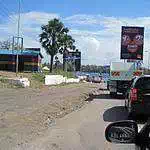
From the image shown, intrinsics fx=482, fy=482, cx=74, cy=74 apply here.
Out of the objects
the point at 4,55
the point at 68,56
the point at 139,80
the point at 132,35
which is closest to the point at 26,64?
the point at 4,55

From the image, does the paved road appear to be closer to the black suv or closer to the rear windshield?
the black suv

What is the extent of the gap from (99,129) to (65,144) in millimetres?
3225

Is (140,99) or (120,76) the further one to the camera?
(120,76)

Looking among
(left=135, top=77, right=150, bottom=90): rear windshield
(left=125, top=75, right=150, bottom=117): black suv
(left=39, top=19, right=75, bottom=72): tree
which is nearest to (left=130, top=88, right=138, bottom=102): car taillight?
(left=125, top=75, right=150, bottom=117): black suv

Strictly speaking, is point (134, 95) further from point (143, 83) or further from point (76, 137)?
point (76, 137)

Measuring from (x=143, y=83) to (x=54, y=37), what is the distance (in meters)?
89.4

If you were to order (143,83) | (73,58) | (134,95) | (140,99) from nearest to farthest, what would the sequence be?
(140,99) < (134,95) < (143,83) < (73,58)

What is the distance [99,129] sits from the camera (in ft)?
45.1

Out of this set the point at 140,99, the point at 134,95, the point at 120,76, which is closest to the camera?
the point at 140,99

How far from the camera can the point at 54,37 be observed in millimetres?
105375

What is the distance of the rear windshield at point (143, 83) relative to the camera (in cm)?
1641

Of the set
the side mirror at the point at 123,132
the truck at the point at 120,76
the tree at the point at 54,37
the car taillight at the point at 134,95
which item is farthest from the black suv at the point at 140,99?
the tree at the point at 54,37

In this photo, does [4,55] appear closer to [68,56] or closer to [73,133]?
[68,56]

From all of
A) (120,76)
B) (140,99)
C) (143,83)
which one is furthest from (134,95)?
(120,76)
